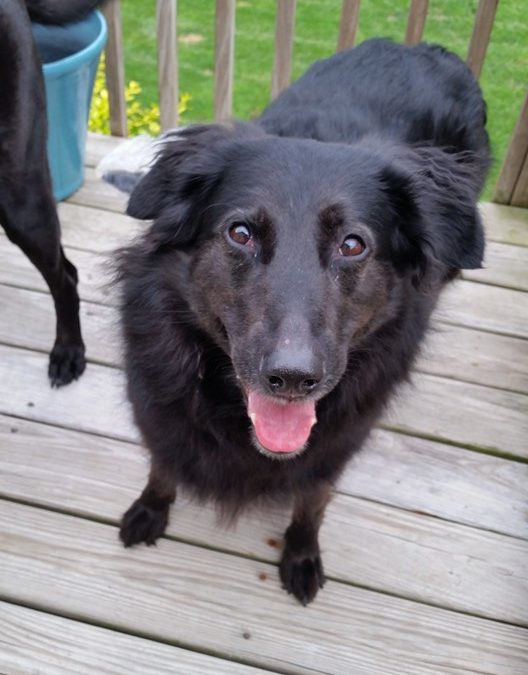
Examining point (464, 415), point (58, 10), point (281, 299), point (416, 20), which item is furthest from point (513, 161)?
point (281, 299)

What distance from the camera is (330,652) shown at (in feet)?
5.08

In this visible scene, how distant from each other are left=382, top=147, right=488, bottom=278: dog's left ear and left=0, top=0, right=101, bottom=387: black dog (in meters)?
0.88

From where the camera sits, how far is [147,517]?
5.54 feet

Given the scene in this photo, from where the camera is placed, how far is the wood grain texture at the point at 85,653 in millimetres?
1488

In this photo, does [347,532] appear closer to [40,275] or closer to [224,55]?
[40,275]

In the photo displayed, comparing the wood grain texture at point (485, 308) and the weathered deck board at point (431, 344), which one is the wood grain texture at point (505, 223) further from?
the weathered deck board at point (431, 344)

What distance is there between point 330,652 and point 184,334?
834 millimetres

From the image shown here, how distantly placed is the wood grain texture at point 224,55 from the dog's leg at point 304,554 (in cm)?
155

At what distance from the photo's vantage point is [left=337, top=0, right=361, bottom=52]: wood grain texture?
2.52 metres

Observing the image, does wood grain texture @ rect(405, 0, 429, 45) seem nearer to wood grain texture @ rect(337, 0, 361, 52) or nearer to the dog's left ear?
wood grain texture @ rect(337, 0, 361, 52)

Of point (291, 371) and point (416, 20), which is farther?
point (416, 20)

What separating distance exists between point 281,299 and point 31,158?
0.86 m

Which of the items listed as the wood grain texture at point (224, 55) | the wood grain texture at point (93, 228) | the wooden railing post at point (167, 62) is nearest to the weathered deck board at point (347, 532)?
the wood grain texture at point (93, 228)

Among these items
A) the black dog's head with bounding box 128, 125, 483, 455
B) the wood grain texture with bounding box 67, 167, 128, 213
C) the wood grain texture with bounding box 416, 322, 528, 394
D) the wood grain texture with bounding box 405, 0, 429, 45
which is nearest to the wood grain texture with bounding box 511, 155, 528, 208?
the wood grain texture with bounding box 405, 0, 429, 45
